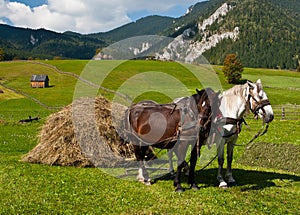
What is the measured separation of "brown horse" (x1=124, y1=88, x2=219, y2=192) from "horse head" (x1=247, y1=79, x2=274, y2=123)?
1025mm

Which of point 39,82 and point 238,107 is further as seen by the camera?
point 39,82

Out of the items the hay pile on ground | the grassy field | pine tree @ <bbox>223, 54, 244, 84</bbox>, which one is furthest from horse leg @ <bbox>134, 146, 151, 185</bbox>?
pine tree @ <bbox>223, 54, 244, 84</bbox>

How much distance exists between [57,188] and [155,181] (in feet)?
11.0

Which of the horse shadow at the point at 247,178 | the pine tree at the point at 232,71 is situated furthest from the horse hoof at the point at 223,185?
the pine tree at the point at 232,71

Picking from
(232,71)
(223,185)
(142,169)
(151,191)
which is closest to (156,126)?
(142,169)

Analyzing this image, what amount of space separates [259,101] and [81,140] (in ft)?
23.7

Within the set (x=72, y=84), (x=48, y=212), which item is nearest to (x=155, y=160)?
(x=48, y=212)

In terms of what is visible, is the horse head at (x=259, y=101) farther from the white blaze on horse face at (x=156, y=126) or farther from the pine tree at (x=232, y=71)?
the pine tree at (x=232, y=71)

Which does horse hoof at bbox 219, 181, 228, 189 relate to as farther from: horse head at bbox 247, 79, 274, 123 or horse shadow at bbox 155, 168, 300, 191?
horse head at bbox 247, 79, 274, 123

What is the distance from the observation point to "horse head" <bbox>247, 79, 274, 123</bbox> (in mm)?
9078

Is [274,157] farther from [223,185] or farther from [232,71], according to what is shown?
[232,71]

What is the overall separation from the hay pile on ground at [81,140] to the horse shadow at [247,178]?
2869 millimetres

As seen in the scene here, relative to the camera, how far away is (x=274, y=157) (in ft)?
50.2

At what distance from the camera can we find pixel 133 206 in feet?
27.3
